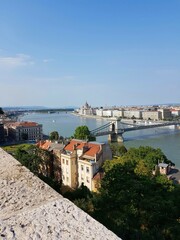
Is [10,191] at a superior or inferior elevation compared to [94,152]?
superior

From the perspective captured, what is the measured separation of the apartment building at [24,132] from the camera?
43.1 metres

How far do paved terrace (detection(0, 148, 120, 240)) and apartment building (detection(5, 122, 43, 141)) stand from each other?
136 ft

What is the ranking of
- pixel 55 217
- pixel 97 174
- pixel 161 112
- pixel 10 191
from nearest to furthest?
pixel 55 217 < pixel 10 191 < pixel 97 174 < pixel 161 112

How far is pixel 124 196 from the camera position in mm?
6469

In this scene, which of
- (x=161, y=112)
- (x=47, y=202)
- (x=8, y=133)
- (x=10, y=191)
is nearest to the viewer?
(x=47, y=202)

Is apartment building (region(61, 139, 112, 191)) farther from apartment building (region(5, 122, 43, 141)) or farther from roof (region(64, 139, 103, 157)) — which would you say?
apartment building (region(5, 122, 43, 141))

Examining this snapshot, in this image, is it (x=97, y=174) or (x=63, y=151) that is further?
(x=63, y=151)

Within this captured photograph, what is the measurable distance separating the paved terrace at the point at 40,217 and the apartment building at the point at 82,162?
37.9ft

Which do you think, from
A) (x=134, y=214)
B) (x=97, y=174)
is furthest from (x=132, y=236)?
(x=97, y=174)

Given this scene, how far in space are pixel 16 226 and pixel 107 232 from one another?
0.56m

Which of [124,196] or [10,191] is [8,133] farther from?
[10,191]

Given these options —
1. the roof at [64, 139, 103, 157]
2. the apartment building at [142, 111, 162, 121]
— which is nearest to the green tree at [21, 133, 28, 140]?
the roof at [64, 139, 103, 157]

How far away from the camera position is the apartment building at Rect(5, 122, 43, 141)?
1698 inches

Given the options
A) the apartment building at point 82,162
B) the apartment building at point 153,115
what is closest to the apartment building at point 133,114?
the apartment building at point 153,115
